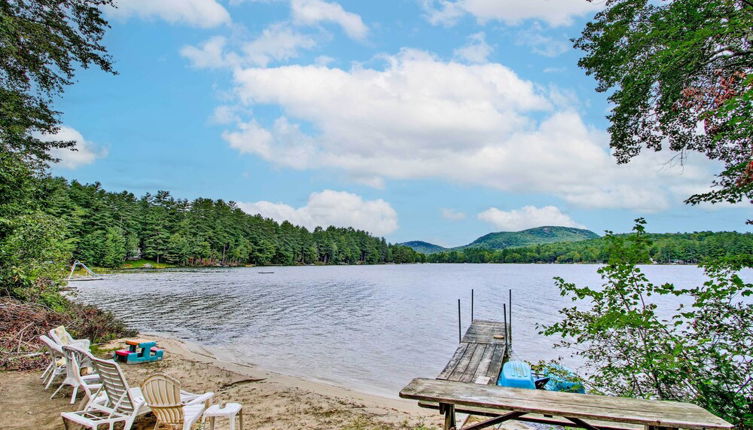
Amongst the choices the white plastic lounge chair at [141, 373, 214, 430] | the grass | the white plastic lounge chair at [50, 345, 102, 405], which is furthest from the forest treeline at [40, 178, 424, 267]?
the white plastic lounge chair at [141, 373, 214, 430]

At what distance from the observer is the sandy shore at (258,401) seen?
7.04 metres

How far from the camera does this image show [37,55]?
1084cm

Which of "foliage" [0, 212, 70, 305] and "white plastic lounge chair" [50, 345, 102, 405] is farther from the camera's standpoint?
"foliage" [0, 212, 70, 305]

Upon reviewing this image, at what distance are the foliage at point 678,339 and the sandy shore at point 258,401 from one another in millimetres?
3688

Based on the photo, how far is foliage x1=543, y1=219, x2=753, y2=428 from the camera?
17.2 feet

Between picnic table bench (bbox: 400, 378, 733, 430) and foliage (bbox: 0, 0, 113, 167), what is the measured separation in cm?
1192

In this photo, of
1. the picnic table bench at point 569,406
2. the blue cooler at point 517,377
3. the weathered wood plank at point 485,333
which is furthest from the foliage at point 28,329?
the weathered wood plank at point 485,333

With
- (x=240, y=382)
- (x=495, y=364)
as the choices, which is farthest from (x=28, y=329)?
(x=495, y=364)

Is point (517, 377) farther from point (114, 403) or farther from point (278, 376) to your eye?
point (114, 403)

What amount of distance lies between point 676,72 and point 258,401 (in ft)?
36.3

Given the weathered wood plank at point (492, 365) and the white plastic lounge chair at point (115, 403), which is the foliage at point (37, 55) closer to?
the white plastic lounge chair at point (115, 403)

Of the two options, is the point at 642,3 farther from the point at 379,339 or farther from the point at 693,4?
the point at 379,339

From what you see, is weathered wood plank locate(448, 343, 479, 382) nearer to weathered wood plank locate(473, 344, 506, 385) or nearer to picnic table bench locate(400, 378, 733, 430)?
weathered wood plank locate(473, 344, 506, 385)

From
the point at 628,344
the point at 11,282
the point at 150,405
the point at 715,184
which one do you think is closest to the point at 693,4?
the point at 715,184
